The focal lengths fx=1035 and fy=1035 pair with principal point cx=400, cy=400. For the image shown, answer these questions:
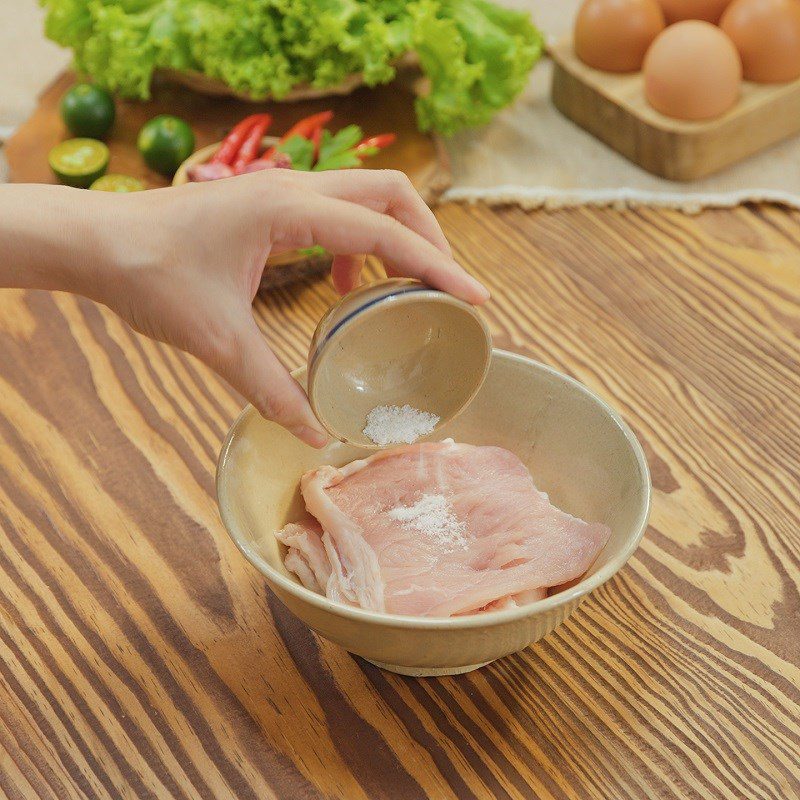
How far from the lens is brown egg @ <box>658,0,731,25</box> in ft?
7.11

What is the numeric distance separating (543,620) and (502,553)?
0.15 meters

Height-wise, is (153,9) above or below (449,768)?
above

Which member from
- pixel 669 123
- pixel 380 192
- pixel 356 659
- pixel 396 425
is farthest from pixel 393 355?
pixel 669 123

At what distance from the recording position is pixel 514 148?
7.20 feet

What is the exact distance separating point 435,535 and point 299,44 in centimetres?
119

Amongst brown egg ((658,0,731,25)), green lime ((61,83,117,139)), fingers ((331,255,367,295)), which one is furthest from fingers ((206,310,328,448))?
brown egg ((658,0,731,25))

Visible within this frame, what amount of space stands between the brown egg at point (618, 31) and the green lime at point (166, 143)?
858 millimetres

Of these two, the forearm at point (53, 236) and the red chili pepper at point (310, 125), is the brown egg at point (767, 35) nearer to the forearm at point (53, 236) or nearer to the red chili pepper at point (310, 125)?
the red chili pepper at point (310, 125)

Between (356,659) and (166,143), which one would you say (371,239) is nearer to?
(356,659)

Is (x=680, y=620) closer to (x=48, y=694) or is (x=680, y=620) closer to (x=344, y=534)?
(x=344, y=534)

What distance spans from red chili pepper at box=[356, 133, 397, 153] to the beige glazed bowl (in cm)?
77

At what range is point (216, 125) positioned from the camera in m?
2.22

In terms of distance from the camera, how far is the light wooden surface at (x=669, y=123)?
6.77 feet

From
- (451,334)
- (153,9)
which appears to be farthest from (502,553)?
(153,9)
